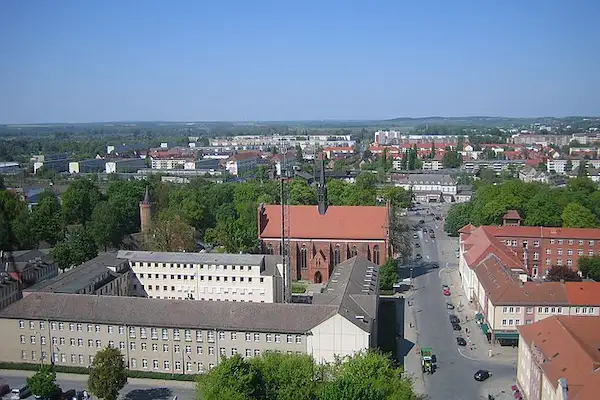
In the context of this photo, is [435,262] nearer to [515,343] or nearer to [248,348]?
[515,343]

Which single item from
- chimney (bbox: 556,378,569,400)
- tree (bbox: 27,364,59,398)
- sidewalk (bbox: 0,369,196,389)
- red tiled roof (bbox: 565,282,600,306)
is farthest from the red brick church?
chimney (bbox: 556,378,569,400)

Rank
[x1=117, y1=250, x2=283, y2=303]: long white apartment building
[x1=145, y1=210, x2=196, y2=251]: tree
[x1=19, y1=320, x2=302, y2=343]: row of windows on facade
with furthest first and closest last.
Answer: [x1=145, y1=210, x2=196, y2=251]: tree, [x1=117, y1=250, x2=283, y2=303]: long white apartment building, [x1=19, y1=320, x2=302, y2=343]: row of windows on facade

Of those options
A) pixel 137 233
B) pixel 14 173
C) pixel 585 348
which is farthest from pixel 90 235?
pixel 585 348

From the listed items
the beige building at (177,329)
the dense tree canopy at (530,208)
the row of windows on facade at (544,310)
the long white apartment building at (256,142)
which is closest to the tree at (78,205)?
the beige building at (177,329)

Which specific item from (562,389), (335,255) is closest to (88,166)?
(335,255)

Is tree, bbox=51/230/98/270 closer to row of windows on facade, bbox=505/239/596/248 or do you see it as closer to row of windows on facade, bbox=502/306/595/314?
row of windows on facade, bbox=502/306/595/314

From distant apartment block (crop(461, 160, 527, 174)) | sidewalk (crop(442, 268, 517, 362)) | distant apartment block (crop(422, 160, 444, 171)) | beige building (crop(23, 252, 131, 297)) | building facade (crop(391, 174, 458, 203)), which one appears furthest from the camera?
distant apartment block (crop(422, 160, 444, 171))

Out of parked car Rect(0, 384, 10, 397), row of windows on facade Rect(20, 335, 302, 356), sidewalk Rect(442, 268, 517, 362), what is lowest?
sidewalk Rect(442, 268, 517, 362)
